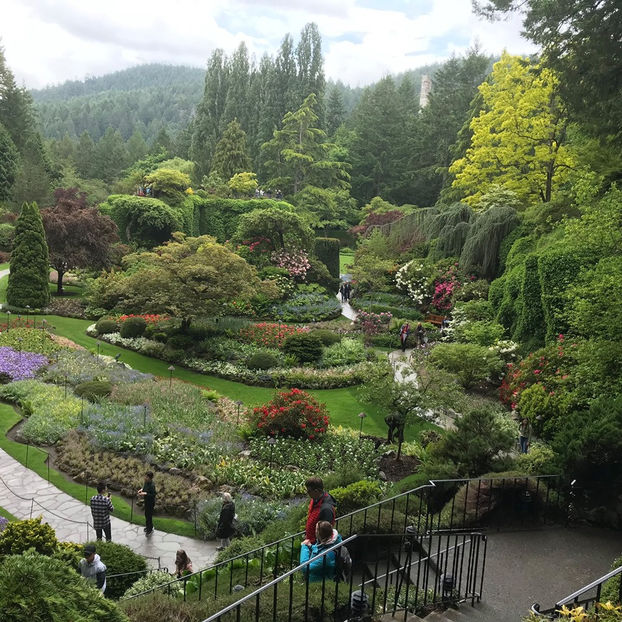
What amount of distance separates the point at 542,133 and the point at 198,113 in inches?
1680

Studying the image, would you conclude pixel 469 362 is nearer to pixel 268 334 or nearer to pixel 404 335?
pixel 404 335

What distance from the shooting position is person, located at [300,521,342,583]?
5.84 metres

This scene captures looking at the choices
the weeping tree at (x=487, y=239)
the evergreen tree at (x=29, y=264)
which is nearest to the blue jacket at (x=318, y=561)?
the evergreen tree at (x=29, y=264)

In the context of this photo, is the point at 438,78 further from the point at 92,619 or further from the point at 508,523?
the point at 92,619

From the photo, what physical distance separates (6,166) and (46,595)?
49.8m

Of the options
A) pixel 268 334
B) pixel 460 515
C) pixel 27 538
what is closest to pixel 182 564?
pixel 27 538

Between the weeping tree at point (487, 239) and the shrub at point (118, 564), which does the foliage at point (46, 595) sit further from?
the weeping tree at point (487, 239)

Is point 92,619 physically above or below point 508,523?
above

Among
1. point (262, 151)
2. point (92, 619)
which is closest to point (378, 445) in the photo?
point (92, 619)

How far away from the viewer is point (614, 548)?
Answer: 26.9 feet

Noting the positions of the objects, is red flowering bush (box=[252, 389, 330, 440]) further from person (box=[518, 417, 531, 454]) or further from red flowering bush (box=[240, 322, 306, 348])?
red flowering bush (box=[240, 322, 306, 348])

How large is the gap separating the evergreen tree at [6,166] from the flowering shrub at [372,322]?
34.1m

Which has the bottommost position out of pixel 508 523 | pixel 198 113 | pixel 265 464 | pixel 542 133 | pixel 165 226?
pixel 265 464

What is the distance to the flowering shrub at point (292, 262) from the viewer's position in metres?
30.8
